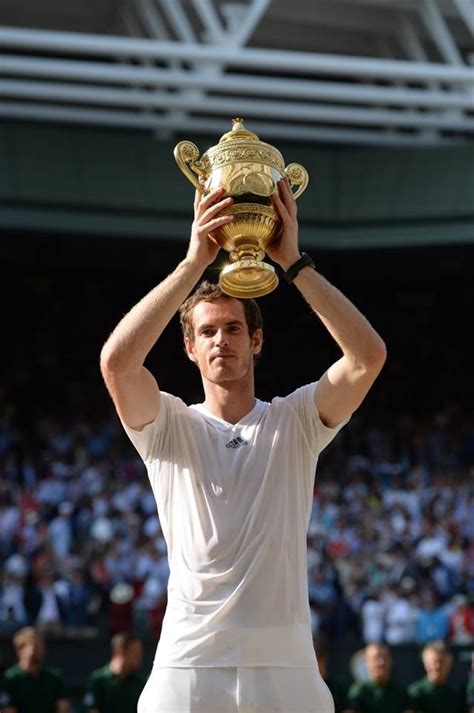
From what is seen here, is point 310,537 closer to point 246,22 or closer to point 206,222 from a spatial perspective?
point 246,22

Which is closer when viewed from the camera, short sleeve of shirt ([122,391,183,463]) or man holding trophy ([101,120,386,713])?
man holding trophy ([101,120,386,713])

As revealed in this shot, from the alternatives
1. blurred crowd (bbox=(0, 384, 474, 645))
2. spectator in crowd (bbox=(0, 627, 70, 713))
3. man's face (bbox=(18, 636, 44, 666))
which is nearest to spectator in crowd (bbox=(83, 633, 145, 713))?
spectator in crowd (bbox=(0, 627, 70, 713))

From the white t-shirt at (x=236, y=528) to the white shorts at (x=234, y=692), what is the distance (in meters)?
0.03

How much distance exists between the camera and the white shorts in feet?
11.4

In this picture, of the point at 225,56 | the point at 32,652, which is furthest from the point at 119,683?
the point at 225,56

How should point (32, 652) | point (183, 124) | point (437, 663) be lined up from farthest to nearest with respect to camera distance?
point (183, 124) → point (437, 663) → point (32, 652)

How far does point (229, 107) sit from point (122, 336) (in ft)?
49.2

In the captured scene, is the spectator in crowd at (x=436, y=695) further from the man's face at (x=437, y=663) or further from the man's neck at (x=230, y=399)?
the man's neck at (x=230, y=399)

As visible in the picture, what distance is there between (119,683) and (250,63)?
10208mm

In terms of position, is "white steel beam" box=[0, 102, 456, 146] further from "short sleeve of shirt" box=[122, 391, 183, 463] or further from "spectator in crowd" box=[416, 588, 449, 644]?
"short sleeve of shirt" box=[122, 391, 183, 463]

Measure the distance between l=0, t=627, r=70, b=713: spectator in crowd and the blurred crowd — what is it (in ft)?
12.4

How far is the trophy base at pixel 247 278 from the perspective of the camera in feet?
12.1

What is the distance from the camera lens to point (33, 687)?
9219mm

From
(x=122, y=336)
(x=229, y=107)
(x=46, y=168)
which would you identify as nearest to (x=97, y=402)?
(x=46, y=168)
